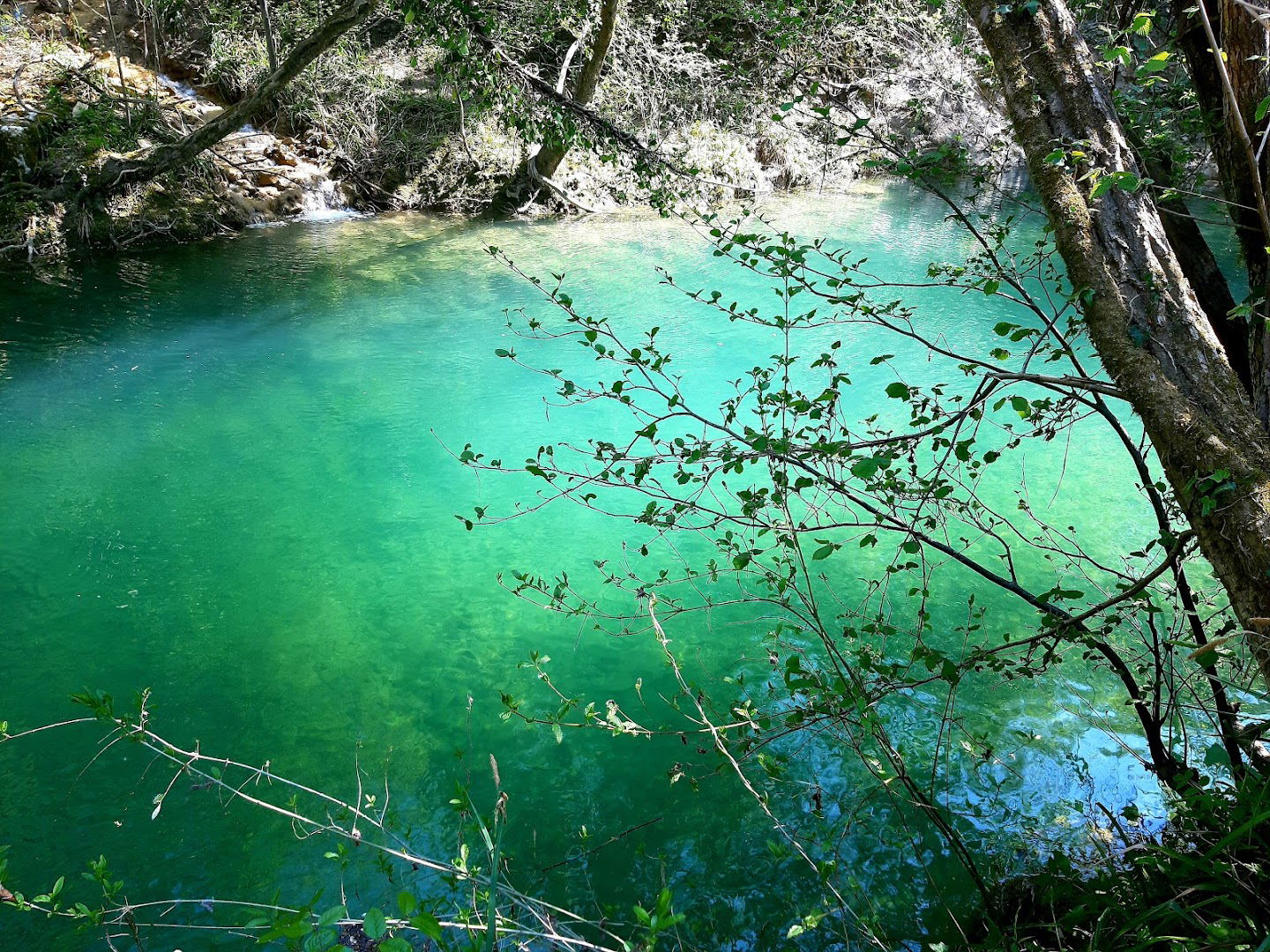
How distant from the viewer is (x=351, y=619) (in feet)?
12.7

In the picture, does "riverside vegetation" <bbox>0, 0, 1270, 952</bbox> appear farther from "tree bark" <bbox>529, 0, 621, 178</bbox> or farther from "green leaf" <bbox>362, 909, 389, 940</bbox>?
"tree bark" <bbox>529, 0, 621, 178</bbox>

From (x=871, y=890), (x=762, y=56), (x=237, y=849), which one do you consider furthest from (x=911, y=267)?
(x=237, y=849)

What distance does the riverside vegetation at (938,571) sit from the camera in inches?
68.4

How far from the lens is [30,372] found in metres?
6.13

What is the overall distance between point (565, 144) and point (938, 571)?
6.35m

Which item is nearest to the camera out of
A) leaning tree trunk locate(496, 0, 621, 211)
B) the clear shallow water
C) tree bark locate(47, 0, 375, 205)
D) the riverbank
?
the clear shallow water

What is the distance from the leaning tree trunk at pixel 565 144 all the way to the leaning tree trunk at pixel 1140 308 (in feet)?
22.1

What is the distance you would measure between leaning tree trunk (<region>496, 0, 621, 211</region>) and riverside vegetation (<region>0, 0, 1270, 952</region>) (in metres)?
2.29

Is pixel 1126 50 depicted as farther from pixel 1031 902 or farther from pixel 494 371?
pixel 494 371

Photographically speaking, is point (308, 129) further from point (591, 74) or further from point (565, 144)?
point (565, 144)

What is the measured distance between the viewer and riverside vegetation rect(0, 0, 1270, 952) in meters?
1.74

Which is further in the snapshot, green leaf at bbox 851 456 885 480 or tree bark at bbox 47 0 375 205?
tree bark at bbox 47 0 375 205

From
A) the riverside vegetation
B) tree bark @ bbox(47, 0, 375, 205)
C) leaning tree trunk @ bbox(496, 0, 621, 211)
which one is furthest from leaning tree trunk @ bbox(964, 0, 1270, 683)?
tree bark @ bbox(47, 0, 375, 205)

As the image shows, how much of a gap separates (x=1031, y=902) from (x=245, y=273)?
8.88m
